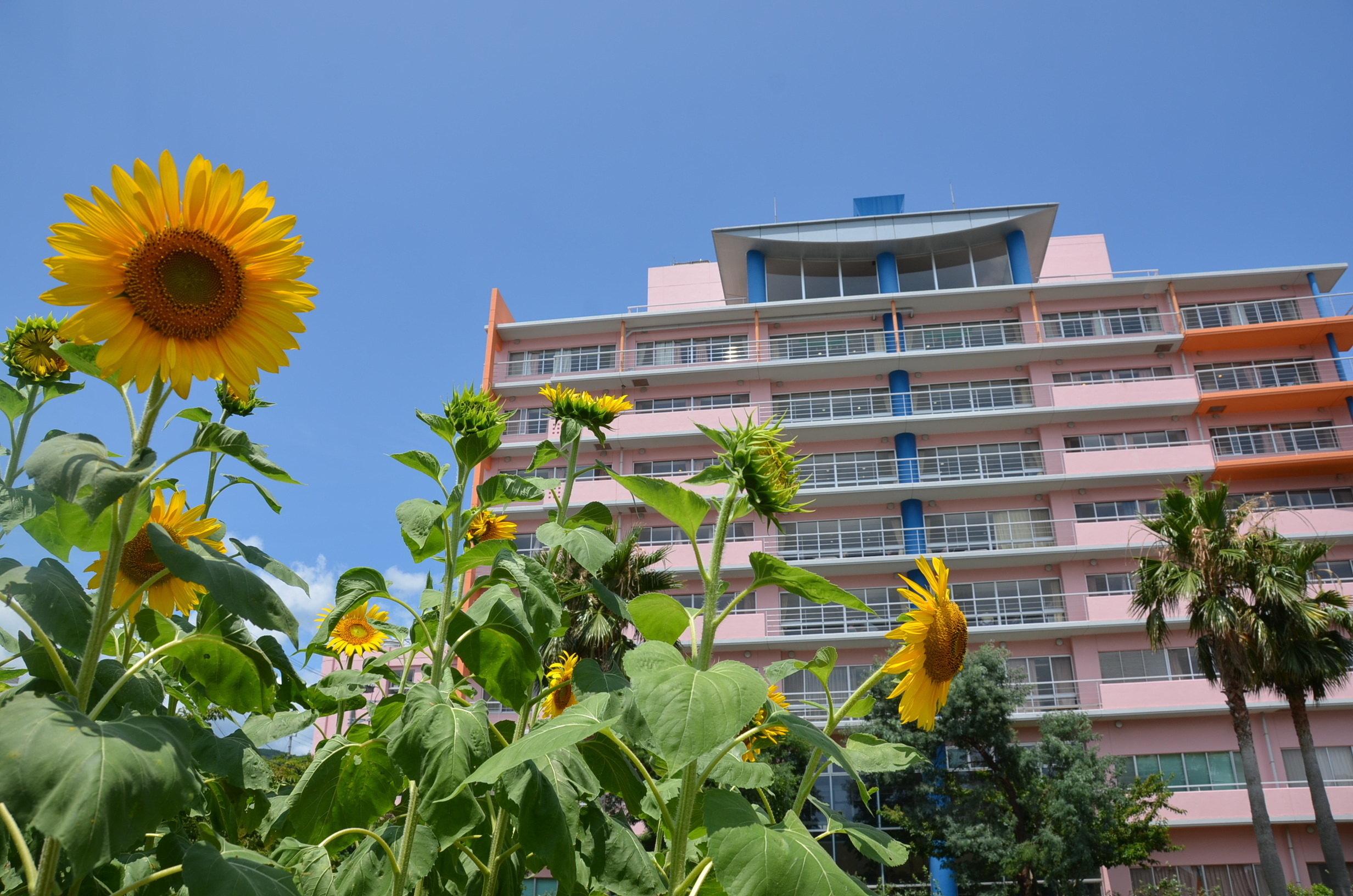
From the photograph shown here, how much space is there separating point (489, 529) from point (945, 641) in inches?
73.6

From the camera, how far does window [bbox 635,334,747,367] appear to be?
116ft

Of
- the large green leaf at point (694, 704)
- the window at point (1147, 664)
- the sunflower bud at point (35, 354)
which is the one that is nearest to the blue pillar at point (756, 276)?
the window at point (1147, 664)

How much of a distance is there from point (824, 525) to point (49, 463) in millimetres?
32111

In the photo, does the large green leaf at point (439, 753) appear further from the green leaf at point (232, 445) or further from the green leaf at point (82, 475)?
the green leaf at point (82, 475)

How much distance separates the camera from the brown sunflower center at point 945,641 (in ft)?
8.93

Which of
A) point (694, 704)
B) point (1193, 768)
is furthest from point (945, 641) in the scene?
point (1193, 768)

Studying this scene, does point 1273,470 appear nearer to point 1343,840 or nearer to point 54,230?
point 1343,840

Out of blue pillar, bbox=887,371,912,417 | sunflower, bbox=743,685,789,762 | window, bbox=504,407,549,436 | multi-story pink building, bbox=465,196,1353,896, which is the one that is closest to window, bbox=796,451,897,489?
multi-story pink building, bbox=465,196,1353,896

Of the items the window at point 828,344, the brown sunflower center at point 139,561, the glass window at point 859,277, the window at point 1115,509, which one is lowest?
the brown sunflower center at point 139,561

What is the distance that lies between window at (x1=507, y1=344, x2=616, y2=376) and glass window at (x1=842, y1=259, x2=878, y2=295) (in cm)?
1047

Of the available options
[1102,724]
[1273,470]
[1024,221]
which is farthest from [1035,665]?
[1024,221]

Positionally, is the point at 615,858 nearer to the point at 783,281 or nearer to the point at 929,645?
the point at 929,645

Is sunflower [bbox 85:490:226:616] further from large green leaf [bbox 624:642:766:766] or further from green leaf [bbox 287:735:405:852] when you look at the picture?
large green leaf [bbox 624:642:766:766]

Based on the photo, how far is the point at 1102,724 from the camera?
91.4 feet
